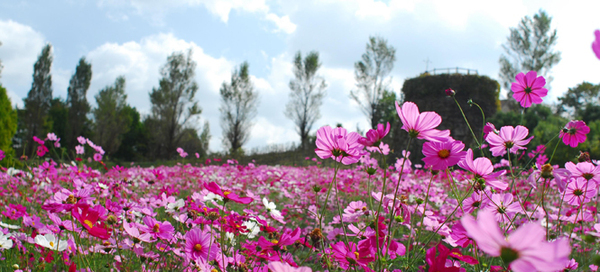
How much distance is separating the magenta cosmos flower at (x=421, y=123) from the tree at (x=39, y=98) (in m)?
20.8

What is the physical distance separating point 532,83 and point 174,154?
20.3 meters

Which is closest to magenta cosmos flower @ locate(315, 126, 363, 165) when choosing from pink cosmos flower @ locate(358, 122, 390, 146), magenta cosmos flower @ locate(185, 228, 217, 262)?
pink cosmos flower @ locate(358, 122, 390, 146)

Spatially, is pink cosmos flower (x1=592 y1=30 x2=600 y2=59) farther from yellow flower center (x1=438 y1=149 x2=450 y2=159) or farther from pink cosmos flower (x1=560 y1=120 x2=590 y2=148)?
pink cosmos flower (x1=560 y1=120 x2=590 y2=148)

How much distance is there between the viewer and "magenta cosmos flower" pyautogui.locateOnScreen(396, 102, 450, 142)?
644 mm

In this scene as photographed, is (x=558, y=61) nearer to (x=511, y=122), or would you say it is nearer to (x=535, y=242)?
(x=511, y=122)

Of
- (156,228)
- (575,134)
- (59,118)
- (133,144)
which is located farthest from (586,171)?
(59,118)

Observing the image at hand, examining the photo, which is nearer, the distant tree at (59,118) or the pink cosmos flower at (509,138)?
the pink cosmos flower at (509,138)

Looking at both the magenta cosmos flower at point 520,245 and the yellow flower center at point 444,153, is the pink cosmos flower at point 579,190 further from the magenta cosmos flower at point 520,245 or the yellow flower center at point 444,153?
the magenta cosmos flower at point 520,245

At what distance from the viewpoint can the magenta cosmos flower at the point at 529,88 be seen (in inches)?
37.7

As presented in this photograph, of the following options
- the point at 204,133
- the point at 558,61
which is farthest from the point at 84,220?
the point at 204,133

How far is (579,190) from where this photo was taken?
0.92m

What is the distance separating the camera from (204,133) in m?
27.9

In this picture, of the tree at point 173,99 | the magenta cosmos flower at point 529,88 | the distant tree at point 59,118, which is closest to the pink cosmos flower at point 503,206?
the magenta cosmos flower at point 529,88

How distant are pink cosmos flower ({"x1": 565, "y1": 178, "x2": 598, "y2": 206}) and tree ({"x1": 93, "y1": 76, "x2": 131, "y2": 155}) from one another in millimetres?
23711
